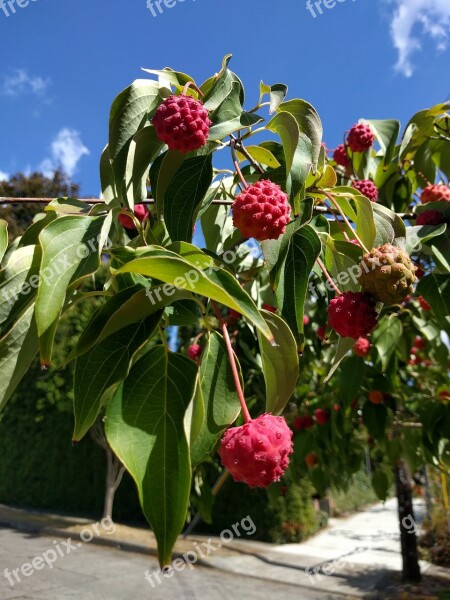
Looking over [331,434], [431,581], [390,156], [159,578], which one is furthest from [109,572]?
[390,156]

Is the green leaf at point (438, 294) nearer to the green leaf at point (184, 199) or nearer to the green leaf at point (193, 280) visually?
the green leaf at point (184, 199)

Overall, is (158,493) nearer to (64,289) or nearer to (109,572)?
(64,289)

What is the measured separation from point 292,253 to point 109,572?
7.34 m

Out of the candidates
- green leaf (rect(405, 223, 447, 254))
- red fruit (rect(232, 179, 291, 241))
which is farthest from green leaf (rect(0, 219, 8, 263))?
green leaf (rect(405, 223, 447, 254))

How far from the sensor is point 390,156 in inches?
61.2

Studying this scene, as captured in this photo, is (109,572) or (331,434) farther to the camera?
(109,572)

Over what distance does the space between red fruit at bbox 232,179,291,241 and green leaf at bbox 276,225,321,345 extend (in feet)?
0.13

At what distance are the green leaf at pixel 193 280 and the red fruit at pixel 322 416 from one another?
2.48 m

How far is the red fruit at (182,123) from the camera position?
0.72 m

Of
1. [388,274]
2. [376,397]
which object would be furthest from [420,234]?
[376,397]

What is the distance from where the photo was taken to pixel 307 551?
8.40 metres

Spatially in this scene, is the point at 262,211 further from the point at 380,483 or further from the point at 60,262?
the point at 380,483

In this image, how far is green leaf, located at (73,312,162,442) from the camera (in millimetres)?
601

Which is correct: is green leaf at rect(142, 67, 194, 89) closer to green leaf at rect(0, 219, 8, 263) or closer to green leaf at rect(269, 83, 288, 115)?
green leaf at rect(269, 83, 288, 115)
